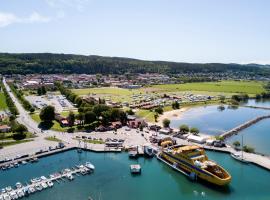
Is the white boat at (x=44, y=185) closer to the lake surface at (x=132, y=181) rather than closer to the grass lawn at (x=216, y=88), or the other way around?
the lake surface at (x=132, y=181)

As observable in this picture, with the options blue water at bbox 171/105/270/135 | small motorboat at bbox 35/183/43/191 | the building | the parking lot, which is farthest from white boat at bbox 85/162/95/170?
the parking lot

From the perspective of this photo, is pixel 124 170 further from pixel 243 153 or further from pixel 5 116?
pixel 5 116

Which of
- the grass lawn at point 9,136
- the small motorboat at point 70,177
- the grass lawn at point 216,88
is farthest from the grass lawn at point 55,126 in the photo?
the grass lawn at point 216,88

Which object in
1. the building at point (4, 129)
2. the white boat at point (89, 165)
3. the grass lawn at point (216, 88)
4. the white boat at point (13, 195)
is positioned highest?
the grass lawn at point (216, 88)

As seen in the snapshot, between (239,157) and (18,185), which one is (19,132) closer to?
(18,185)

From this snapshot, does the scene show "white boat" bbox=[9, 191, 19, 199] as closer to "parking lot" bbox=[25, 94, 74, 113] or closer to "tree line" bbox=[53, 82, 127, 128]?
"tree line" bbox=[53, 82, 127, 128]

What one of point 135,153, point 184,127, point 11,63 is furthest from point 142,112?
point 11,63
